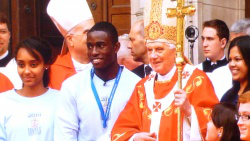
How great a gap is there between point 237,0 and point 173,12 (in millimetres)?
3795

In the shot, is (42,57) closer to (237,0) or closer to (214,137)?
(214,137)

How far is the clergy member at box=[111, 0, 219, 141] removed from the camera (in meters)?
5.35

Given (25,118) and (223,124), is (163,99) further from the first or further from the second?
(25,118)

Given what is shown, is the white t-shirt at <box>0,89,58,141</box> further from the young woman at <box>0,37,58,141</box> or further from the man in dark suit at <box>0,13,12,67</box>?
the man in dark suit at <box>0,13,12,67</box>

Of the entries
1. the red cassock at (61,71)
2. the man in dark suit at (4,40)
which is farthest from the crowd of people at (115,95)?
the man in dark suit at (4,40)

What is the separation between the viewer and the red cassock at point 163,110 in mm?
5379

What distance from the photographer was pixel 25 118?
18.4 feet

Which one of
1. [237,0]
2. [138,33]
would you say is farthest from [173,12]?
[237,0]

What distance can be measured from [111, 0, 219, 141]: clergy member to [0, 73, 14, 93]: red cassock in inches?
47.8

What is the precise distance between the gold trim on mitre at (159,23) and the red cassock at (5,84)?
1362 mm

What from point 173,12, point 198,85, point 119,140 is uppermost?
point 173,12

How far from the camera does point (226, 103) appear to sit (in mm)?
5145

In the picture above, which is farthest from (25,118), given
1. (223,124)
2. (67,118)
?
(223,124)

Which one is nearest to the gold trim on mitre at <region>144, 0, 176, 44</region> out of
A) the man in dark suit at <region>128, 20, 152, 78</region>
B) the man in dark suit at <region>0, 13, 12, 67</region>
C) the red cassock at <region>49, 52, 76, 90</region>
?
the red cassock at <region>49, 52, 76, 90</region>
